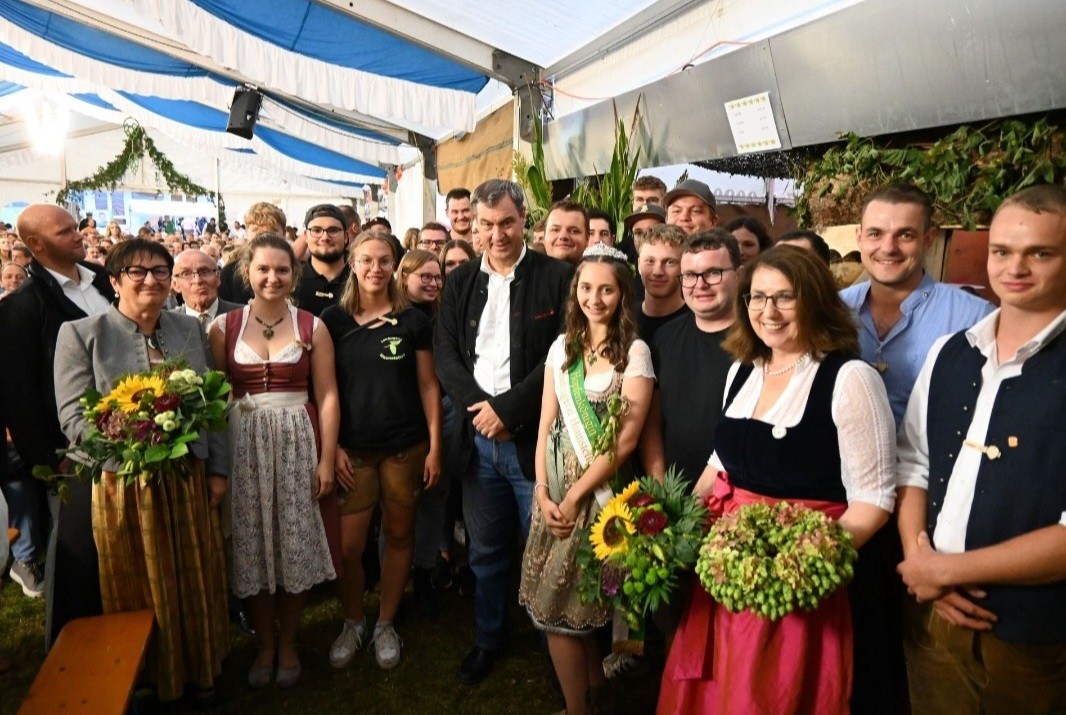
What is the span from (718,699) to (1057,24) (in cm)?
245

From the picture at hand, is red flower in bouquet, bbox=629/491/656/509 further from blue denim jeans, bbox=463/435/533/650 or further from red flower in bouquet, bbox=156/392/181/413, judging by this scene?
red flower in bouquet, bbox=156/392/181/413

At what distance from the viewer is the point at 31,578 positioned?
146 inches

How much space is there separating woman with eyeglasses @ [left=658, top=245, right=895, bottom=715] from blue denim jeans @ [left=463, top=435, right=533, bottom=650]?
1.01 meters

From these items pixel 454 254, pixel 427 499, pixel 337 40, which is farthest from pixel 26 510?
pixel 337 40

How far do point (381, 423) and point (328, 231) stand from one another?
1.50 m

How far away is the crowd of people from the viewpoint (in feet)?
5.29

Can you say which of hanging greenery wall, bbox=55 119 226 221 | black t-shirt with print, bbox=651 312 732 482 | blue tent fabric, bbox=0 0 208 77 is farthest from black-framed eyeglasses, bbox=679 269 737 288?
hanging greenery wall, bbox=55 119 226 221

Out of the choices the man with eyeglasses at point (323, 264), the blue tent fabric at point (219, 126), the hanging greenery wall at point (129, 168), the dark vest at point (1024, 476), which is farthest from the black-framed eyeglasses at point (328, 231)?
the hanging greenery wall at point (129, 168)

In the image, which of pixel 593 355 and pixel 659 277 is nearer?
pixel 593 355

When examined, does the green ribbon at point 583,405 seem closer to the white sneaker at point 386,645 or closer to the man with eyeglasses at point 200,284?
the white sneaker at point 386,645

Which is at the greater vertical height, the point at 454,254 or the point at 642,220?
the point at 642,220

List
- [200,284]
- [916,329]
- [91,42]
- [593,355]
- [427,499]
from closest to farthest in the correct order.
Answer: [916,329] < [593,355] < [427,499] < [200,284] < [91,42]

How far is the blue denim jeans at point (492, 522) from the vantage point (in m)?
2.76

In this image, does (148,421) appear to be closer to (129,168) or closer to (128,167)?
(128,167)
